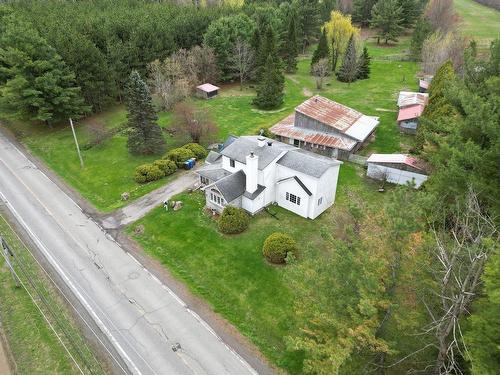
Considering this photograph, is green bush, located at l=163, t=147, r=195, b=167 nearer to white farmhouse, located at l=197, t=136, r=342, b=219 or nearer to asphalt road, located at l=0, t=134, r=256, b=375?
white farmhouse, located at l=197, t=136, r=342, b=219

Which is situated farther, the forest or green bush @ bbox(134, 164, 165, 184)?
green bush @ bbox(134, 164, 165, 184)

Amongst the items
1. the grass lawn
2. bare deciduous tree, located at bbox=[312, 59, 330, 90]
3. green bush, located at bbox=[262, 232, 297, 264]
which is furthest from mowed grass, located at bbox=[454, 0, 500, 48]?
the grass lawn

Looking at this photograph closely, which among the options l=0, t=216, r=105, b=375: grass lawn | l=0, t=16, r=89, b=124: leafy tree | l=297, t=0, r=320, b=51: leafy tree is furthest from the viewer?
l=297, t=0, r=320, b=51: leafy tree

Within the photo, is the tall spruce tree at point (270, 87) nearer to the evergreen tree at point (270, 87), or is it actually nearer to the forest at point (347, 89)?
the evergreen tree at point (270, 87)

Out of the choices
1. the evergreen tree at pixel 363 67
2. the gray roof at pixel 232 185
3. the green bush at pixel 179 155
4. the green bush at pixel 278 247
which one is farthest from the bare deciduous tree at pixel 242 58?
the green bush at pixel 278 247

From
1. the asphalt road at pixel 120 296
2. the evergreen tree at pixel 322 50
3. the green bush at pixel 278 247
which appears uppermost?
the evergreen tree at pixel 322 50

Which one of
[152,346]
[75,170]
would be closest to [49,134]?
[75,170]
